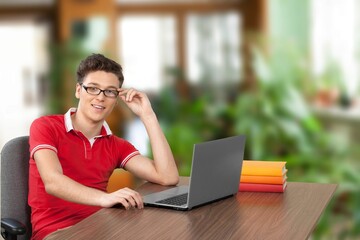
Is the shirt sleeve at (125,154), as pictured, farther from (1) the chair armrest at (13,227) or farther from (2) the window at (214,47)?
(2) the window at (214,47)

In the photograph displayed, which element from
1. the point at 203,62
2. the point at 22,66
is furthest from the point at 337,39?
the point at 22,66

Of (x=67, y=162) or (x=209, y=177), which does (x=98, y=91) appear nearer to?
(x=67, y=162)

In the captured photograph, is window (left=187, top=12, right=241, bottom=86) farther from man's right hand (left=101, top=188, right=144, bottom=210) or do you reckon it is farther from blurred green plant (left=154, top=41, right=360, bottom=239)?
man's right hand (left=101, top=188, right=144, bottom=210)

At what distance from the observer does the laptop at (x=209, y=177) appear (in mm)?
A: 2139

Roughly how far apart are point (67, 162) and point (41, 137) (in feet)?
0.51

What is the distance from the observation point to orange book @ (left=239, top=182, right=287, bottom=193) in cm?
243

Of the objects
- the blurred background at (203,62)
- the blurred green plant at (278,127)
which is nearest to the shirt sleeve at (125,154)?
the blurred green plant at (278,127)

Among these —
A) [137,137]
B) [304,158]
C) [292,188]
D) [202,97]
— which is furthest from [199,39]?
[292,188]

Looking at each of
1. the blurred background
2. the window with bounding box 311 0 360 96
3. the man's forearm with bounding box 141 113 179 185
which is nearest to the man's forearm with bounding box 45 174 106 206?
the man's forearm with bounding box 141 113 179 185

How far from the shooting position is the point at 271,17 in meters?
5.43

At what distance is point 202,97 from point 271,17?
81 cm

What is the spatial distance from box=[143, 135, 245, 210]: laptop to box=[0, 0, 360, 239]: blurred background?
8.98ft

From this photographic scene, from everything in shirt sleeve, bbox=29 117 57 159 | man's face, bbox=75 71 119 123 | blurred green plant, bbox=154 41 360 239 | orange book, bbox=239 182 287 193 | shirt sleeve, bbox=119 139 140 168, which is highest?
man's face, bbox=75 71 119 123

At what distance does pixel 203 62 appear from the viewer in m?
5.47
